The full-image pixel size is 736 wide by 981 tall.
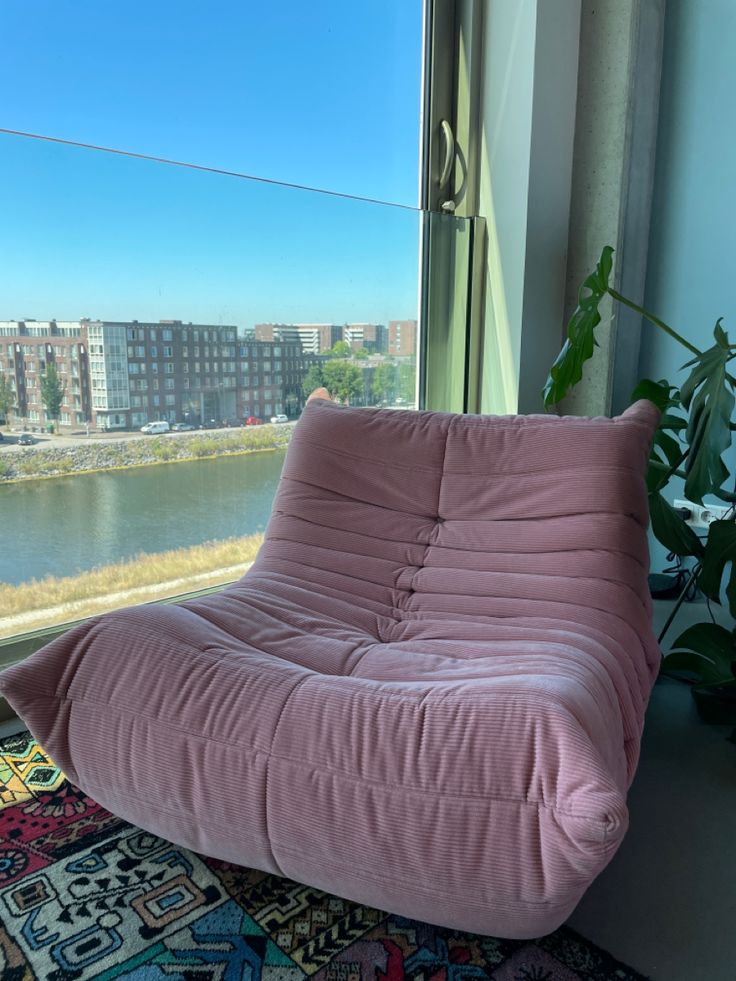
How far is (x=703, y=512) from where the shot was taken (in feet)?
8.68

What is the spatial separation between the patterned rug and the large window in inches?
31.8

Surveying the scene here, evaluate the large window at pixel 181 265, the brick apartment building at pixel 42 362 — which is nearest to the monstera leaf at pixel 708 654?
the large window at pixel 181 265

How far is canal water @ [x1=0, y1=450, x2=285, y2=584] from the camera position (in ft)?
6.30

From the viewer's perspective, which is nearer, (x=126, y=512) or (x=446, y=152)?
(x=126, y=512)

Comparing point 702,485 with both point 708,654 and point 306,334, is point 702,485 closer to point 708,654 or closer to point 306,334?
point 708,654

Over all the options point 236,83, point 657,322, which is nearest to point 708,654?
point 657,322

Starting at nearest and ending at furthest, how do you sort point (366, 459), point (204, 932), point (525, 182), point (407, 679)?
point (204, 932)
point (407, 679)
point (366, 459)
point (525, 182)

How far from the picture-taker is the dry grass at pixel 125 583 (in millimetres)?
1945

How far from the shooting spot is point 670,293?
2.67m

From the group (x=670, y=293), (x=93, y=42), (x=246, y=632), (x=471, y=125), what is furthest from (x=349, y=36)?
(x=246, y=632)

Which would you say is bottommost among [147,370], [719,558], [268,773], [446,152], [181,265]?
[268,773]

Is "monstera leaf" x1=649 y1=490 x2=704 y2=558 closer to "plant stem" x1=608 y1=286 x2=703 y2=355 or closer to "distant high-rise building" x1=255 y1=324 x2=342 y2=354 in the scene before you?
"plant stem" x1=608 y1=286 x2=703 y2=355

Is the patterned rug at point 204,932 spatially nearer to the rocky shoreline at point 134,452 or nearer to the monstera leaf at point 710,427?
the rocky shoreline at point 134,452

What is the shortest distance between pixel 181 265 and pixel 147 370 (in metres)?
0.31
